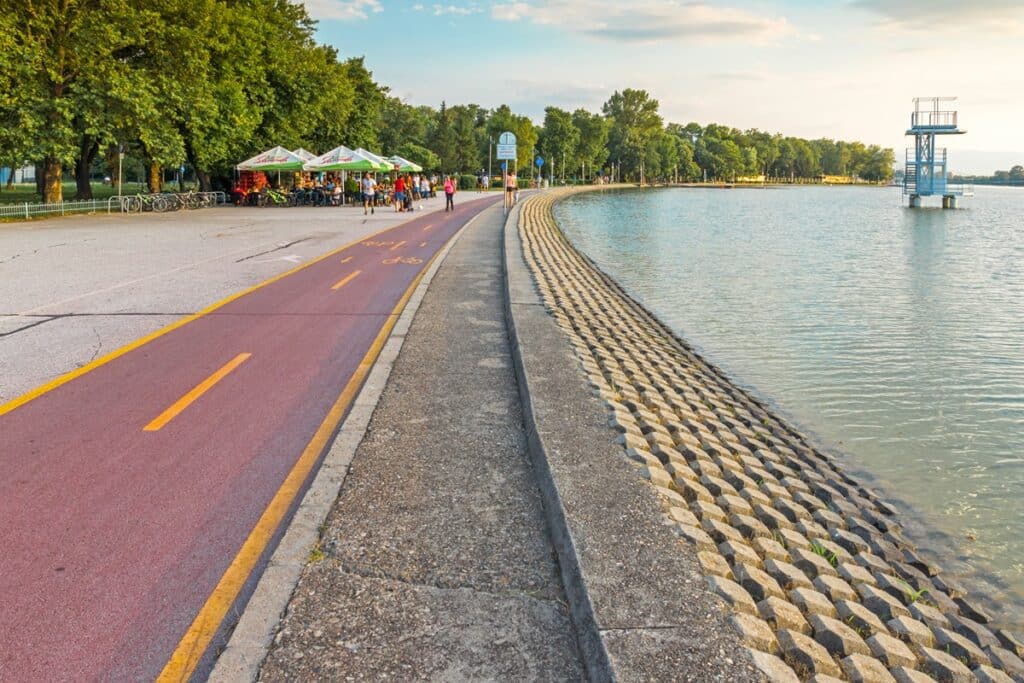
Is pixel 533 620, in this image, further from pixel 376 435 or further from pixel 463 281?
pixel 463 281

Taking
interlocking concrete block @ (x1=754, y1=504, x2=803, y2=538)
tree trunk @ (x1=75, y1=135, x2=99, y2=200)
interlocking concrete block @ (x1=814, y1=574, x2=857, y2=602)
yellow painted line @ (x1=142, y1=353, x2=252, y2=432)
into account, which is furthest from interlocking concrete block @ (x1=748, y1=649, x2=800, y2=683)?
tree trunk @ (x1=75, y1=135, x2=99, y2=200)

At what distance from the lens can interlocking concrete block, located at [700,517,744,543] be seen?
5191 mm

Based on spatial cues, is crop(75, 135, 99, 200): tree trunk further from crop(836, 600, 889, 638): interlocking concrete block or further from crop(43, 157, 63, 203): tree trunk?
crop(836, 600, 889, 638): interlocking concrete block

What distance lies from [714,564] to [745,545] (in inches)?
29.2

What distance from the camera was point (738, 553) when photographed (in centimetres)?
489

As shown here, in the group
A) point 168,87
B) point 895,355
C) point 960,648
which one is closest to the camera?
point 960,648

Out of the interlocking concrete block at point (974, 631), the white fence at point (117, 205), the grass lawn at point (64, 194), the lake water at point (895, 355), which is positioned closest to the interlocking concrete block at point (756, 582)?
the interlocking concrete block at point (974, 631)

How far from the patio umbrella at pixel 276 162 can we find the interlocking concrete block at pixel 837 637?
134ft

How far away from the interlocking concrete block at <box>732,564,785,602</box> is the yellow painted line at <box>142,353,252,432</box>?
15.9ft

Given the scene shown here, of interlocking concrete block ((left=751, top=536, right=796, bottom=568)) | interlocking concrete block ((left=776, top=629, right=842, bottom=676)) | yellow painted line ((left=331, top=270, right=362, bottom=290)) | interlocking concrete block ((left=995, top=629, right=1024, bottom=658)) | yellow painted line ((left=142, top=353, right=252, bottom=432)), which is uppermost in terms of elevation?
yellow painted line ((left=331, top=270, right=362, bottom=290))

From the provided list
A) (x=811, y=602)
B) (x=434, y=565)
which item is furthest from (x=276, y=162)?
(x=811, y=602)

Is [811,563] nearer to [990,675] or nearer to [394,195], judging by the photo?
[990,675]

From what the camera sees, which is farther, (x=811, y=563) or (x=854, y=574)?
(x=854, y=574)

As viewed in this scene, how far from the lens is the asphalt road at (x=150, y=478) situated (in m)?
3.92
